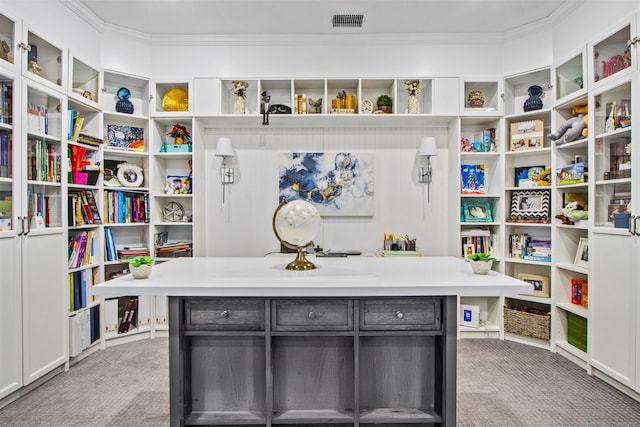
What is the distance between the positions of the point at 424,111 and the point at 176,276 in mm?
3084

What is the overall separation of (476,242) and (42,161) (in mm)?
3890

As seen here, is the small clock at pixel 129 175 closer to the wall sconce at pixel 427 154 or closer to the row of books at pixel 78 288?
the row of books at pixel 78 288

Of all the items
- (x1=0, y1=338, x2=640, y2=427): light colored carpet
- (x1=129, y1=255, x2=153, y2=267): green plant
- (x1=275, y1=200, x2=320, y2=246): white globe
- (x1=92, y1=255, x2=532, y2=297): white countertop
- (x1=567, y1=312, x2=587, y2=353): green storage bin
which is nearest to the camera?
(x1=92, y1=255, x2=532, y2=297): white countertop

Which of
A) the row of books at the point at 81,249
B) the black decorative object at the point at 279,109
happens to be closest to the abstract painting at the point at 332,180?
the black decorative object at the point at 279,109

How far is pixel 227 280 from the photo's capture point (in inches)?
65.4

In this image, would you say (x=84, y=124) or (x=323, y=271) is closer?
(x=323, y=271)

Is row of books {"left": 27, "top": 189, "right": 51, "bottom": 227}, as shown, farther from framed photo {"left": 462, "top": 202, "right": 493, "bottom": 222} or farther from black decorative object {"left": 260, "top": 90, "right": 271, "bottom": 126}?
framed photo {"left": 462, "top": 202, "right": 493, "bottom": 222}

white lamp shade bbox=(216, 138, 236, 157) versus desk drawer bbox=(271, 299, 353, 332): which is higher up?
white lamp shade bbox=(216, 138, 236, 157)

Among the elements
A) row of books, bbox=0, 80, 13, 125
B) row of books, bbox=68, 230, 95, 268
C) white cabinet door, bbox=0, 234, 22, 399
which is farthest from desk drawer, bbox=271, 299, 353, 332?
row of books, bbox=68, 230, 95, 268

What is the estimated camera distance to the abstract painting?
3932mm

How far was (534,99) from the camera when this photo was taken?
352 cm

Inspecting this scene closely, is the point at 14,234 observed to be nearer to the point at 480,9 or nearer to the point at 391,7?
the point at 391,7

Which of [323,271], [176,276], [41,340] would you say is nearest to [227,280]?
[176,276]

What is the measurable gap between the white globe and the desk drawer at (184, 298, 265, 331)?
0.37 m
